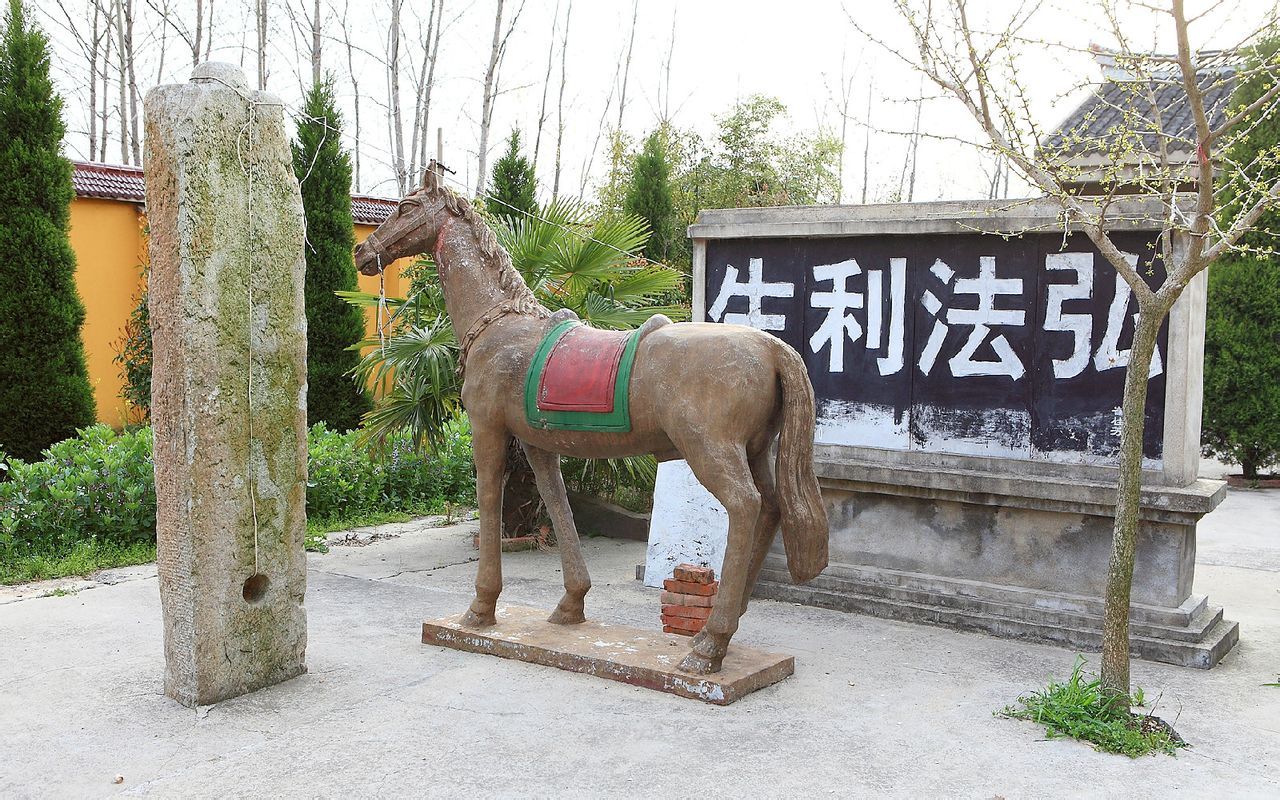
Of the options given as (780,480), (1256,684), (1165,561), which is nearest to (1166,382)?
(1165,561)

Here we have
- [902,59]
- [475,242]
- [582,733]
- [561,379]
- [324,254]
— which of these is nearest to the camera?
[582,733]

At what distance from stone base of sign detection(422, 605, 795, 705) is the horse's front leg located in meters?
0.10

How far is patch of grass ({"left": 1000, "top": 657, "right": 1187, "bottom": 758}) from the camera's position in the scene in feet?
11.8

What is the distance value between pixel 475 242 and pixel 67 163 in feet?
18.0

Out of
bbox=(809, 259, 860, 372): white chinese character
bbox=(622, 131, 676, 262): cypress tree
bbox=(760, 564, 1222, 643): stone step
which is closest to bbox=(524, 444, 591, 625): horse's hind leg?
bbox=(760, 564, 1222, 643): stone step

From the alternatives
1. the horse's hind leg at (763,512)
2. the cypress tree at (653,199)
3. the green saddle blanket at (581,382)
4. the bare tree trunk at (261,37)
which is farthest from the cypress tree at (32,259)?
the bare tree trunk at (261,37)

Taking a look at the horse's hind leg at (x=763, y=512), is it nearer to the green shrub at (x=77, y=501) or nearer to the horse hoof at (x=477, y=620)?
the horse hoof at (x=477, y=620)

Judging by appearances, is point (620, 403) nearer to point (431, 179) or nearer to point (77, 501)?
point (431, 179)

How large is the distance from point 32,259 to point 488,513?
563 centimetres

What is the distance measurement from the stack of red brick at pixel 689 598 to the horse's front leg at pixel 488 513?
83cm

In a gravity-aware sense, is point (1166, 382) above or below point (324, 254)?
below

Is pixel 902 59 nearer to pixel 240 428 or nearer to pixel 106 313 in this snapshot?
pixel 240 428

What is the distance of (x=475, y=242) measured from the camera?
470 cm

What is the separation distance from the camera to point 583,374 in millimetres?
4316
